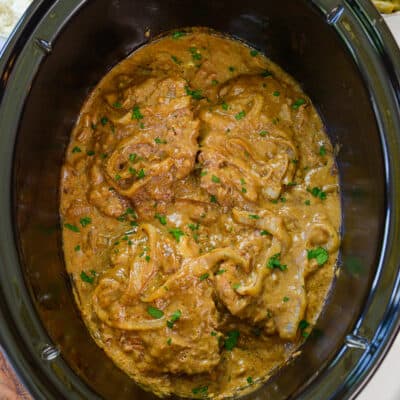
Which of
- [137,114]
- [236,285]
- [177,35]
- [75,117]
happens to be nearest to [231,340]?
[236,285]

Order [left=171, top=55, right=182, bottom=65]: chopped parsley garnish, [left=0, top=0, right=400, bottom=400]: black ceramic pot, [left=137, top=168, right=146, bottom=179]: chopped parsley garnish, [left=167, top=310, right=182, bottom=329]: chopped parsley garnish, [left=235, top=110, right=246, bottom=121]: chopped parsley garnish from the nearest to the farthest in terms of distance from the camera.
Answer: [left=0, top=0, right=400, bottom=400]: black ceramic pot, [left=167, top=310, right=182, bottom=329]: chopped parsley garnish, [left=137, top=168, right=146, bottom=179]: chopped parsley garnish, [left=235, top=110, right=246, bottom=121]: chopped parsley garnish, [left=171, top=55, right=182, bottom=65]: chopped parsley garnish

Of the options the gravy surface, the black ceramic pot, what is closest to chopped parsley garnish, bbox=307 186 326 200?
the gravy surface

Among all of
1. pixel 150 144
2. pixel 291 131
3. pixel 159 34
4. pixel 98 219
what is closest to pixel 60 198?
pixel 98 219

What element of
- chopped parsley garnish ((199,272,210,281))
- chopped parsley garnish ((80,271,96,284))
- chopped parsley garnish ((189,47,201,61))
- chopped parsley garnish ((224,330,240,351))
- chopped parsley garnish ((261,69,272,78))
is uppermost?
chopped parsley garnish ((189,47,201,61))

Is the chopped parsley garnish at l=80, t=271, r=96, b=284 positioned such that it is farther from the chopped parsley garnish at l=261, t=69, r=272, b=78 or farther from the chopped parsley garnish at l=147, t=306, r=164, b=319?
the chopped parsley garnish at l=261, t=69, r=272, b=78

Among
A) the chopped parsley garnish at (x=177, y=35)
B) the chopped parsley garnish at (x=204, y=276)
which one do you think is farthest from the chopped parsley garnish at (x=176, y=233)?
the chopped parsley garnish at (x=177, y=35)

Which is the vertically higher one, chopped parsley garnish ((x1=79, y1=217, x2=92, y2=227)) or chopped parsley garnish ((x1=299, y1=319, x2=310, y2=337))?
chopped parsley garnish ((x1=79, y1=217, x2=92, y2=227))
